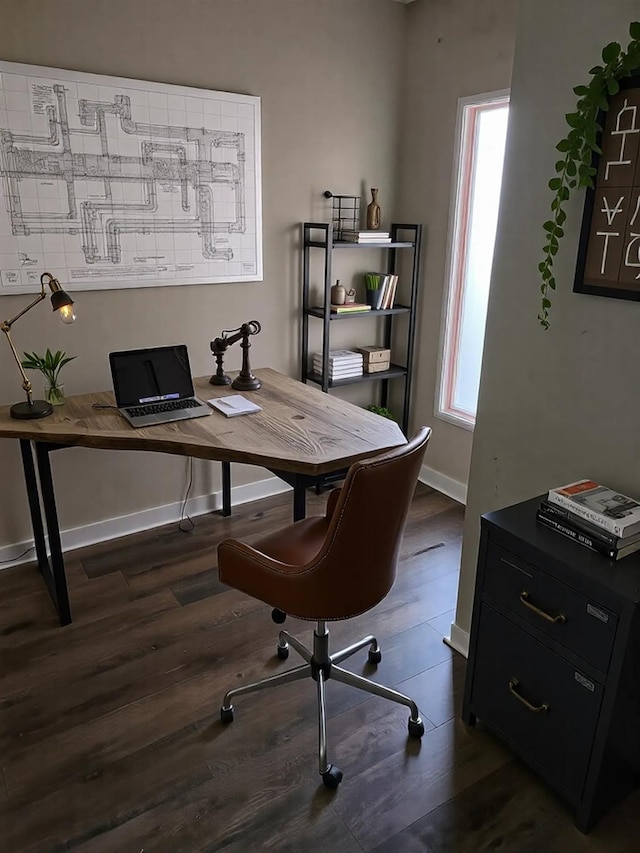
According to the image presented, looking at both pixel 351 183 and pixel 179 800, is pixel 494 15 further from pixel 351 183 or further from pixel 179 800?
pixel 179 800

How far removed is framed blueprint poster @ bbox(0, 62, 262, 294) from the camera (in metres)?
2.57

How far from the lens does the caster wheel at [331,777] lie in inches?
71.7

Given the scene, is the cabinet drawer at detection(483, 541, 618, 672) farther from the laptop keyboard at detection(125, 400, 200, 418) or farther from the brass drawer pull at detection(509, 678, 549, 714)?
the laptop keyboard at detection(125, 400, 200, 418)

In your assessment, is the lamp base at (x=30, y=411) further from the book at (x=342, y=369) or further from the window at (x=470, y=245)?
the window at (x=470, y=245)

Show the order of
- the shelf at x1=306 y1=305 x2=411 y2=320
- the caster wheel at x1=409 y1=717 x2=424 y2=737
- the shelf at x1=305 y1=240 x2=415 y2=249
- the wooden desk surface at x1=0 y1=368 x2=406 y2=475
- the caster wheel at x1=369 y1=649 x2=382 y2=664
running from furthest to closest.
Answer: the shelf at x1=306 y1=305 x2=411 y2=320
the shelf at x1=305 y1=240 x2=415 y2=249
the caster wheel at x1=369 y1=649 x2=382 y2=664
the wooden desk surface at x1=0 y1=368 x2=406 y2=475
the caster wheel at x1=409 y1=717 x2=424 y2=737

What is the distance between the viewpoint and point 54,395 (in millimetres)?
2562

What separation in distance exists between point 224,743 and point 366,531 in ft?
2.91

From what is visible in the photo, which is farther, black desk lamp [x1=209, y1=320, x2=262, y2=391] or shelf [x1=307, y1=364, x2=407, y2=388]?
shelf [x1=307, y1=364, x2=407, y2=388]

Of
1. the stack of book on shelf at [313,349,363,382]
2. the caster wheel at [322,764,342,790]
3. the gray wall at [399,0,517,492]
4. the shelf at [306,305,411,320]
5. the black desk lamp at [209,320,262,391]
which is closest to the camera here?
the caster wheel at [322,764,342,790]

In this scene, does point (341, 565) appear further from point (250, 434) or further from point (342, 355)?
point (342, 355)

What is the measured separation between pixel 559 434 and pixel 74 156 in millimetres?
2244

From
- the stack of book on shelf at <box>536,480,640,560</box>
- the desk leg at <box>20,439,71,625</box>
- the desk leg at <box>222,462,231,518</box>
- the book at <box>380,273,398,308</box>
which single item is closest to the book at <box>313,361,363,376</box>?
the book at <box>380,273,398,308</box>

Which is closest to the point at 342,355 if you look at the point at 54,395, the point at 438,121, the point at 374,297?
the point at 374,297

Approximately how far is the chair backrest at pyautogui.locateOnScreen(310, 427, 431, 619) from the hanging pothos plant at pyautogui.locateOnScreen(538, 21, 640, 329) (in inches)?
26.4
